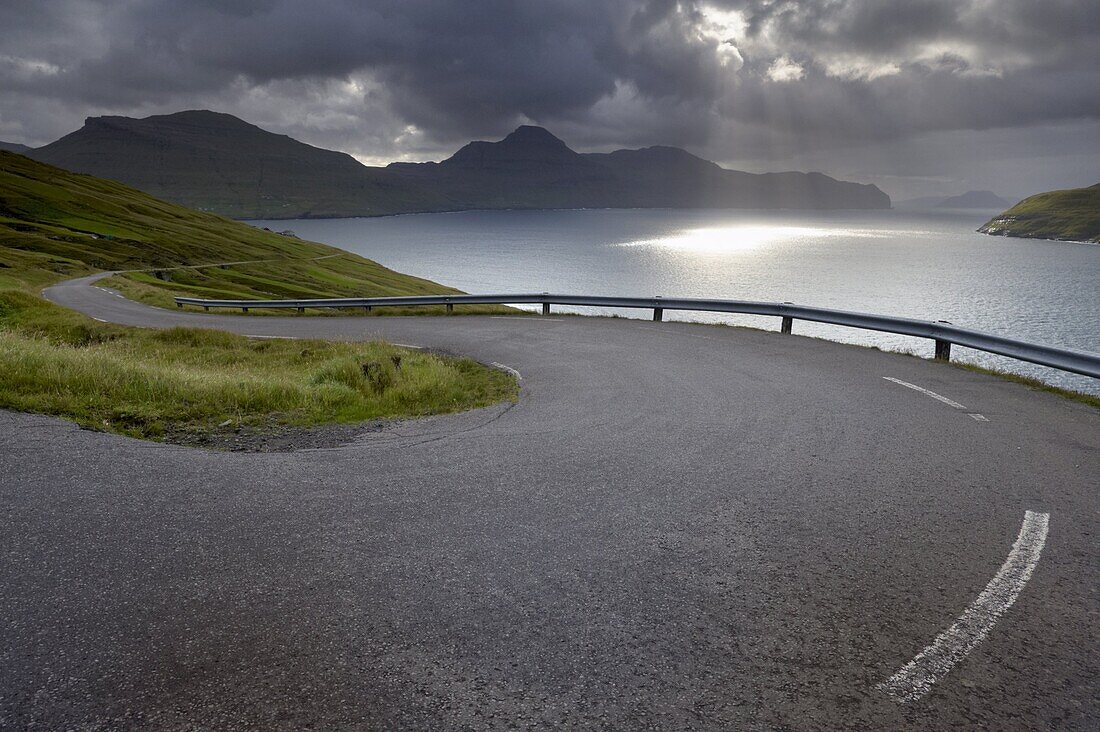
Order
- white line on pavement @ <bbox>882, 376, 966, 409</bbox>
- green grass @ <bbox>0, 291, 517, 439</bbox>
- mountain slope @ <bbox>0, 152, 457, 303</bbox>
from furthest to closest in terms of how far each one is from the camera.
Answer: mountain slope @ <bbox>0, 152, 457, 303</bbox> < white line on pavement @ <bbox>882, 376, 966, 409</bbox> < green grass @ <bbox>0, 291, 517, 439</bbox>

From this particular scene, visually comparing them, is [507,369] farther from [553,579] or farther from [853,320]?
[853,320]

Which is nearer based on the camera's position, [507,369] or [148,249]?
[507,369]

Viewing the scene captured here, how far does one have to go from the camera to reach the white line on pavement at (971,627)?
307 cm

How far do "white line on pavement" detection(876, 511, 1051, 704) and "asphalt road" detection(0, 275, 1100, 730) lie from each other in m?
0.03

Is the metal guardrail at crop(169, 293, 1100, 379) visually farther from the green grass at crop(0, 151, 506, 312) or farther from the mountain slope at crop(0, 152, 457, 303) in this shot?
the mountain slope at crop(0, 152, 457, 303)

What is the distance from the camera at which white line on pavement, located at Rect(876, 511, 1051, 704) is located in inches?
121

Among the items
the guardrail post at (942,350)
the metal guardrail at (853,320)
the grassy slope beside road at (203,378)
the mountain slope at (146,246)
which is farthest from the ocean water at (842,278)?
the grassy slope beside road at (203,378)

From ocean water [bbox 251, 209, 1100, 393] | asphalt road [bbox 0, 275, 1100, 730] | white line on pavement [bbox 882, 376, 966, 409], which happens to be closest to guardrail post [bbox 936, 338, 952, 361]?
white line on pavement [bbox 882, 376, 966, 409]

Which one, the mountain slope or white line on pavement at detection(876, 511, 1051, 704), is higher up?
the mountain slope

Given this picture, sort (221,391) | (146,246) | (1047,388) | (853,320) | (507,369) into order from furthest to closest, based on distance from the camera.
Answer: (146,246)
(853,320)
(507,369)
(1047,388)
(221,391)

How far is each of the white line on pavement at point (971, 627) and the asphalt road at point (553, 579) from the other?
28 mm

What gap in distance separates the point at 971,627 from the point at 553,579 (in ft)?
7.89

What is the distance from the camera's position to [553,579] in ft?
12.9

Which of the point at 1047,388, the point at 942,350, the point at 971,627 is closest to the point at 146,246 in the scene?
the point at 942,350
